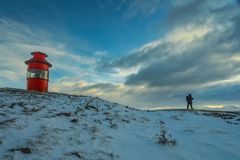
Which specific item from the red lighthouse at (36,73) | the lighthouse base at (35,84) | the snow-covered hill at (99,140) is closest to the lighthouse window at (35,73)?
the red lighthouse at (36,73)

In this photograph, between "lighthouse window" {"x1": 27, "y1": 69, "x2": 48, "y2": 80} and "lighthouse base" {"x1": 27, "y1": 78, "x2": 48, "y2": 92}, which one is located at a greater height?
"lighthouse window" {"x1": 27, "y1": 69, "x2": 48, "y2": 80}

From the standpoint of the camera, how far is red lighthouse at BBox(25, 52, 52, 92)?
2759 cm

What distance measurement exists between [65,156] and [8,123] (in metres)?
3.33

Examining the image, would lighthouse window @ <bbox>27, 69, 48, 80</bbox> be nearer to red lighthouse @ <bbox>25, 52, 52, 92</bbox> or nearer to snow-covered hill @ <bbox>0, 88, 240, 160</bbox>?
red lighthouse @ <bbox>25, 52, 52, 92</bbox>

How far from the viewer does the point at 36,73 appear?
2772cm

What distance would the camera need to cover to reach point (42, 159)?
6973 millimetres

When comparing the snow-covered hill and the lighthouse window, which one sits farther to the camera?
the lighthouse window

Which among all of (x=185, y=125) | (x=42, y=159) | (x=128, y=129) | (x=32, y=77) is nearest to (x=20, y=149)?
(x=42, y=159)

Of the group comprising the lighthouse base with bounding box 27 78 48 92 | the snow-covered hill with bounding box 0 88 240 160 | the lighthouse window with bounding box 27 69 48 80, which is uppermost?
the lighthouse window with bounding box 27 69 48 80

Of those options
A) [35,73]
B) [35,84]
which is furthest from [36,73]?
[35,84]

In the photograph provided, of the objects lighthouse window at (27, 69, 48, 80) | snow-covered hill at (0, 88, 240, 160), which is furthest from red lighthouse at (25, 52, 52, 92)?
snow-covered hill at (0, 88, 240, 160)

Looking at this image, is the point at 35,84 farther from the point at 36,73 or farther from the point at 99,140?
the point at 99,140

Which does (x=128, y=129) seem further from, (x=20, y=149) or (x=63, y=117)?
(x=20, y=149)

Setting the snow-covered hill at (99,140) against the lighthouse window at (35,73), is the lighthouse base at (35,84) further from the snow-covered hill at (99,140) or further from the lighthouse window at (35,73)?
the snow-covered hill at (99,140)
